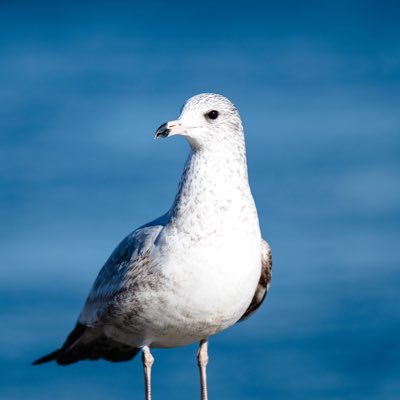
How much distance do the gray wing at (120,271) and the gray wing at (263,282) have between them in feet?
3.00

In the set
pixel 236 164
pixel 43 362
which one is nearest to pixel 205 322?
pixel 236 164

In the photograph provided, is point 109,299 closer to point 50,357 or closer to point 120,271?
point 120,271

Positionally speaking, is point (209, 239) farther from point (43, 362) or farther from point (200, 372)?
point (43, 362)

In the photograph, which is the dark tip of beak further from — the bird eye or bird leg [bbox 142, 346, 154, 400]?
bird leg [bbox 142, 346, 154, 400]

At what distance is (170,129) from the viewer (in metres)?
9.39

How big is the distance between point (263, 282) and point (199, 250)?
1120mm

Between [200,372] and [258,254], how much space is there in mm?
1380

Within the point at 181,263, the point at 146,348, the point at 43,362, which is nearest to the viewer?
the point at 181,263

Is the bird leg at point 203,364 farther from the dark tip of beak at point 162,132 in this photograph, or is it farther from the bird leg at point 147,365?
the dark tip of beak at point 162,132

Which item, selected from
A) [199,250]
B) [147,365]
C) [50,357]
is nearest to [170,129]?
[199,250]

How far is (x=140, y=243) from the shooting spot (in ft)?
A: 32.2

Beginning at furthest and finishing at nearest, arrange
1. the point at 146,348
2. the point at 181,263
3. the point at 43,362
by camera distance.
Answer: the point at 43,362 < the point at 146,348 < the point at 181,263

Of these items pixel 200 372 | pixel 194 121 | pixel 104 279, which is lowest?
pixel 200 372

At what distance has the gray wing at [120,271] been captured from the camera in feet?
31.8
